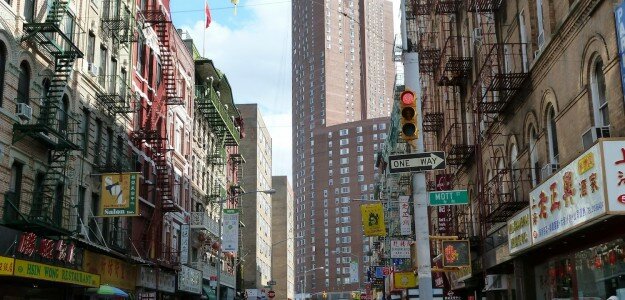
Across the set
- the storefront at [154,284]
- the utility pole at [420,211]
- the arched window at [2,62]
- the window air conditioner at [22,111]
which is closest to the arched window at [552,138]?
the utility pole at [420,211]

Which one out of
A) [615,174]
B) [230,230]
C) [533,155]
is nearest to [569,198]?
[615,174]

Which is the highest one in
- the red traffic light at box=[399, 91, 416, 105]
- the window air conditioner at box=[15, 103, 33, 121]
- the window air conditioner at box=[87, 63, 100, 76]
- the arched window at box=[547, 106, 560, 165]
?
the window air conditioner at box=[87, 63, 100, 76]

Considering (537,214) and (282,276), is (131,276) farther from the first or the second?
(282,276)

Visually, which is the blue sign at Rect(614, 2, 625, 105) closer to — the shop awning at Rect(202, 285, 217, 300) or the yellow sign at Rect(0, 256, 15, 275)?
Result: the yellow sign at Rect(0, 256, 15, 275)

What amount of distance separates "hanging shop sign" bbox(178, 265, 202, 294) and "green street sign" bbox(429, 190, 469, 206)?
96.6 ft

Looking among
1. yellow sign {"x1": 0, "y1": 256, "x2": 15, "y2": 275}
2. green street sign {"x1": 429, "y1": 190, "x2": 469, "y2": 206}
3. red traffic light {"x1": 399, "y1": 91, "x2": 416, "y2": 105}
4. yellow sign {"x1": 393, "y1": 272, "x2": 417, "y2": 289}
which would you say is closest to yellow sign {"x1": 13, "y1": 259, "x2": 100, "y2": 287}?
yellow sign {"x1": 0, "y1": 256, "x2": 15, "y2": 275}

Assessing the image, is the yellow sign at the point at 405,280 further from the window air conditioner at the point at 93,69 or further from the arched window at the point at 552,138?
the arched window at the point at 552,138

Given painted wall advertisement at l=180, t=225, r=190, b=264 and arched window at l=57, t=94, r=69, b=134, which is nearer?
arched window at l=57, t=94, r=69, b=134

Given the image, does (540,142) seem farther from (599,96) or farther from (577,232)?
(577,232)

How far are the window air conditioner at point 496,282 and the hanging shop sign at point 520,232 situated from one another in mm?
5080

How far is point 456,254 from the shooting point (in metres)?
18.1

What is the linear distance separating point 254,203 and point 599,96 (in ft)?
262

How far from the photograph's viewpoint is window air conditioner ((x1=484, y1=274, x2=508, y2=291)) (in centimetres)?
2548

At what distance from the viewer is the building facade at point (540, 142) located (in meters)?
14.2
